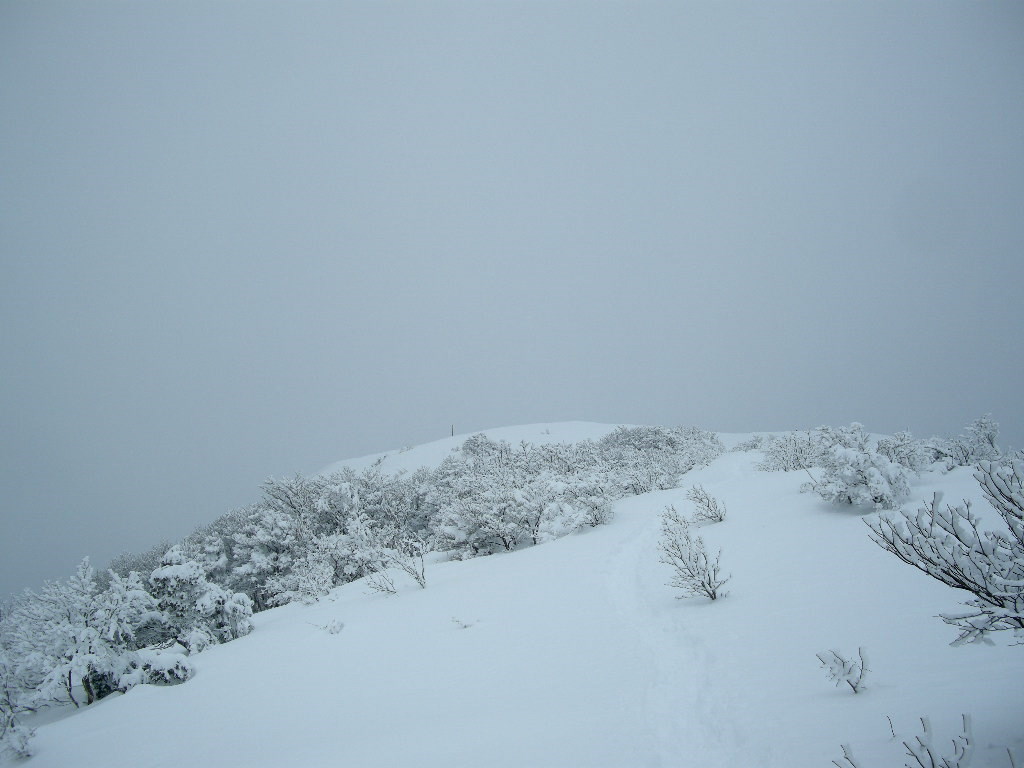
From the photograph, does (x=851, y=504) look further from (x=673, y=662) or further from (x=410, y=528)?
(x=410, y=528)

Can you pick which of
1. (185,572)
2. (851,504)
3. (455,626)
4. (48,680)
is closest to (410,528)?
(185,572)

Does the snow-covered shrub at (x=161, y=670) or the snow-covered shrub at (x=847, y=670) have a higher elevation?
the snow-covered shrub at (x=847, y=670)

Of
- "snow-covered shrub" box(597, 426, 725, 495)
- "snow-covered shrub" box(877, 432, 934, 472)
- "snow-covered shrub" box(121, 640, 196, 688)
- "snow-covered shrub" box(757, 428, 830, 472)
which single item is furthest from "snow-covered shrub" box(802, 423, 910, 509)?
"snow-covered shrub" box(121, 640, 196, 688)

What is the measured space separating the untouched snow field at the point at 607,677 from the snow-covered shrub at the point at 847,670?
11cm

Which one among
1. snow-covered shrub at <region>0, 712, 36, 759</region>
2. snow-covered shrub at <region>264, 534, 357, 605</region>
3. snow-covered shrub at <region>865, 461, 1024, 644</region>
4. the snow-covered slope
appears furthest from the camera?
the snow-covered slope

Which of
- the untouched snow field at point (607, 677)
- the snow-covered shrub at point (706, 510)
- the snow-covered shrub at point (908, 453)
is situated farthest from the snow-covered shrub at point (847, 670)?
the snow-covered shrub at point (908, 453)

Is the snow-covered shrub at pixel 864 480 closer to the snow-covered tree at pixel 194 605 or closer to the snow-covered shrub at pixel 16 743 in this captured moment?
the snow-covered shrub at pixel 16 743

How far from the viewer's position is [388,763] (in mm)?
4578

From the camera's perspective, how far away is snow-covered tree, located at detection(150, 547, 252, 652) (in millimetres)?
13516

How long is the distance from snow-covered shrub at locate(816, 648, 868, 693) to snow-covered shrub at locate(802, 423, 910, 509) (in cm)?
747

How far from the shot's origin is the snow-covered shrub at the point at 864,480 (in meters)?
10.0

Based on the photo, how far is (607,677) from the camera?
5.55m

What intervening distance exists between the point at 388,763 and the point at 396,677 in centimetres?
253

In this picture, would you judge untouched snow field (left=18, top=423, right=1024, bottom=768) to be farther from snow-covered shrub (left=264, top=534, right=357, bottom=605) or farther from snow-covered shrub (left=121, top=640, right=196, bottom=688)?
snow-covered shrub (left=264, top=534, right=357, bottom=605)
